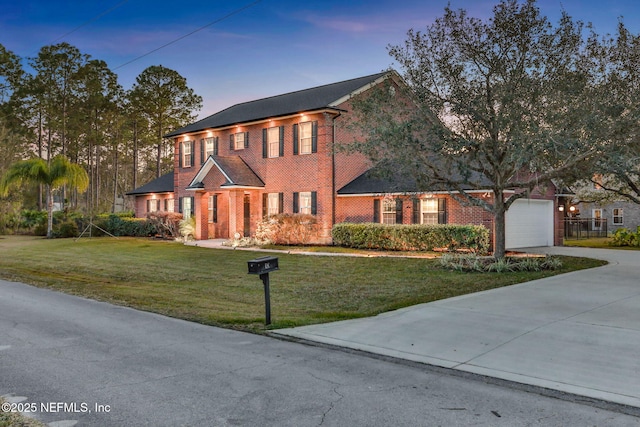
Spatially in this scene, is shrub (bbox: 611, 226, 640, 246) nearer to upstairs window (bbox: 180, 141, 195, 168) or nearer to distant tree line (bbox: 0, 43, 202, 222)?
upstairs window (bbox: 180, 141, 195, 168)

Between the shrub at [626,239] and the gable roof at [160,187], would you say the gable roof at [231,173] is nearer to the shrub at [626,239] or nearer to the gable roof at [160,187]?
the gable roof at [160,187]

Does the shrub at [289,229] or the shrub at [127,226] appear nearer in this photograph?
the shrub at [289,229]

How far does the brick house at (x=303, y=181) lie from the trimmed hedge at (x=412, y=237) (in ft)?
3.47

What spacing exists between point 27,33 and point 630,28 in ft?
84.4

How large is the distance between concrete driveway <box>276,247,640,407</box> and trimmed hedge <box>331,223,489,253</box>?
7.69 metres

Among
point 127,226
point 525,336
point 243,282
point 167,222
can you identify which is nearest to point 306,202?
point 167,222

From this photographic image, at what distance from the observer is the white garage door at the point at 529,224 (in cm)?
2052

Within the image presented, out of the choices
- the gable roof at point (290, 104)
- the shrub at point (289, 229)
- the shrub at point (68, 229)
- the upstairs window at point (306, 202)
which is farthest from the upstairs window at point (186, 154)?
the shrub at point (289, 229)

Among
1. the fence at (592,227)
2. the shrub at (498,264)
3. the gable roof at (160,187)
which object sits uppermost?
the gable roof at (160,187)

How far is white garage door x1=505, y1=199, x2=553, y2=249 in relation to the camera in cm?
→ 2052

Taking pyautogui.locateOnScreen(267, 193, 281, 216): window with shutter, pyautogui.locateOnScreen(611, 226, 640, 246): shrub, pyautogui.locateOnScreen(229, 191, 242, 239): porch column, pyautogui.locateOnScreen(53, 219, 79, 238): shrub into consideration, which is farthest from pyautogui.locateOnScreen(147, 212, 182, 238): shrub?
pyautogui.locateOnScreen(611, 226, 640, 246): shrub

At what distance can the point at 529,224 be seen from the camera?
70.4 ft

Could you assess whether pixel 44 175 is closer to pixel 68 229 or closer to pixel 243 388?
pixel 68 229

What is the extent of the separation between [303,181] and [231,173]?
389 centimetres
